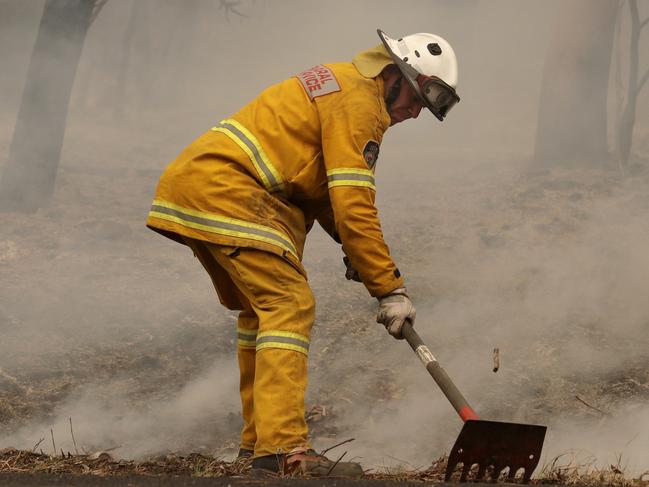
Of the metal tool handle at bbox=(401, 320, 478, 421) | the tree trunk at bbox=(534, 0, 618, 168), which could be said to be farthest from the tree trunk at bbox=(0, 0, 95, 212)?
the metal tool handle at bbox=(401, 320, 478, 421)

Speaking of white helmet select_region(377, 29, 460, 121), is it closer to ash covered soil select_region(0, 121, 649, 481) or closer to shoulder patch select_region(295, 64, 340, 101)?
shoulder patch select_region(295, 64, 340, 101)

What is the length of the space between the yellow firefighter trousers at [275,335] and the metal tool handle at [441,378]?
36 centimetres

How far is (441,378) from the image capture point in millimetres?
3240

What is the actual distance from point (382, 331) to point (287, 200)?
2816 millimetres

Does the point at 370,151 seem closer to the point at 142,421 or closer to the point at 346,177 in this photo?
the point at 346,177

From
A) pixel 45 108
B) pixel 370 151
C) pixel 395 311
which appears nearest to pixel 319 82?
pixel 370 151

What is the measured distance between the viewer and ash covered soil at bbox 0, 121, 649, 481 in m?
4.87

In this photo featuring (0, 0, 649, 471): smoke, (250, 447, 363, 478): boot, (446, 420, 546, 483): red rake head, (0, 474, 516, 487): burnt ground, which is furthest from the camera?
(0, 0, 649, 471): smoke

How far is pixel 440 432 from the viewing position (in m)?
4.78

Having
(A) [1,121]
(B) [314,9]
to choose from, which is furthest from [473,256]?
(B) [314,9]

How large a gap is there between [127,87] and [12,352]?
734 inches

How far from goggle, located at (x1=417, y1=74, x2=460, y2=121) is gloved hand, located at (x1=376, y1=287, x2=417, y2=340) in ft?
2.49

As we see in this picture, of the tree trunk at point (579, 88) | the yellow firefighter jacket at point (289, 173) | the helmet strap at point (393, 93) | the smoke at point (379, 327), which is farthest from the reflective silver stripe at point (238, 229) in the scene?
the tree trunk at point (579, 88)

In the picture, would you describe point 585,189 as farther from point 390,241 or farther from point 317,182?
point 317,182
